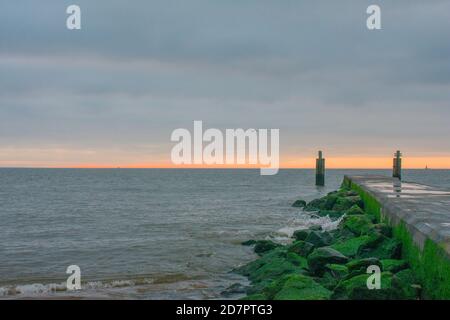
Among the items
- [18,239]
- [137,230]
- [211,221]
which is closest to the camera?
[18,239]

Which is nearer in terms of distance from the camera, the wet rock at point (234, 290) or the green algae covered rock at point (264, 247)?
the wet rock at point (234, 290)

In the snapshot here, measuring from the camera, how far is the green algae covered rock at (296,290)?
8.27 meters

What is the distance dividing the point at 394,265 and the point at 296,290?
6.51 ft

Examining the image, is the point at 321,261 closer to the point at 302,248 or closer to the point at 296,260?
the point at 296,260

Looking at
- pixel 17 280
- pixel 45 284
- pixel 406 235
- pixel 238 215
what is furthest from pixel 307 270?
pixel 238 215

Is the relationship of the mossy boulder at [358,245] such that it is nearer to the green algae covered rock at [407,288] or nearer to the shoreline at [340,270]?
the shoreline at [340,270]

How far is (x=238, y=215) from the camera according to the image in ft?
99.8

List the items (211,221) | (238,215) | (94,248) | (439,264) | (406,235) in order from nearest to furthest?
(439,264) < (406,235) < (94,248) < (211,221) < (238,215)

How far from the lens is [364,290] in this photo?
7.45 meters

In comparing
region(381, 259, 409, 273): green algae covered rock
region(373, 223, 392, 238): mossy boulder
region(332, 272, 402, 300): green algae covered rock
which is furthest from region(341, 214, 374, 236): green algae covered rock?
region(332, 272, 402, 300): green algae covered rock

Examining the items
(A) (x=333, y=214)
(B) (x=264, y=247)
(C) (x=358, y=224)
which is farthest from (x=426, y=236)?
(A) (x=333, y=214)

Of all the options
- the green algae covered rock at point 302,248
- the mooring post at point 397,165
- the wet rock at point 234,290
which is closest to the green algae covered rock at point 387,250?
the green algae covered rock at point 302,248

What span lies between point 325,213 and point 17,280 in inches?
614
